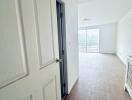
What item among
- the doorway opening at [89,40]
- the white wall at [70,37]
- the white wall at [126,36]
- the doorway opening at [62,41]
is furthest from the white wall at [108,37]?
the doorway opening at [62,41]

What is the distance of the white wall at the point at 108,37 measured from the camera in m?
7.46

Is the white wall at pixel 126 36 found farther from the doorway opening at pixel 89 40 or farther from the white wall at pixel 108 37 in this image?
the doorway opening at pixel 89 40

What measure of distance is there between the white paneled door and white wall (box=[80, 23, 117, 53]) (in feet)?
23.4

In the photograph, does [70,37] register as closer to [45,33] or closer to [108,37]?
[45,33]

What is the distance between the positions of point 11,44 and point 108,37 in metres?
7.85

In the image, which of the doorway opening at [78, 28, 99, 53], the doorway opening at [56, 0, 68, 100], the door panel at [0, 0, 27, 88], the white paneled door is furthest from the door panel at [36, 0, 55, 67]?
the doorway opening at [78, 28, 99, 53]

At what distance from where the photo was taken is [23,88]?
84 cm

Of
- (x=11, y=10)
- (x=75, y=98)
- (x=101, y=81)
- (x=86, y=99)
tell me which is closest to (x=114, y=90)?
(x=101, y=81)

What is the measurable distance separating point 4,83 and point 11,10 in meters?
0.52

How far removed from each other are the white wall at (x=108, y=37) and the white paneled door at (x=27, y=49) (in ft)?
23.4

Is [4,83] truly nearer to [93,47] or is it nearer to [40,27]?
[40,27]

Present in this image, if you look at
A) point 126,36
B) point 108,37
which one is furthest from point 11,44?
point 108,37

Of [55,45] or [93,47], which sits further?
[93,47]

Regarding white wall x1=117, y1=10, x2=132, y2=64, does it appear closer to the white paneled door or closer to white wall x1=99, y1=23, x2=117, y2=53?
white wall x1=99, y1=23, x2=117, y2=53
